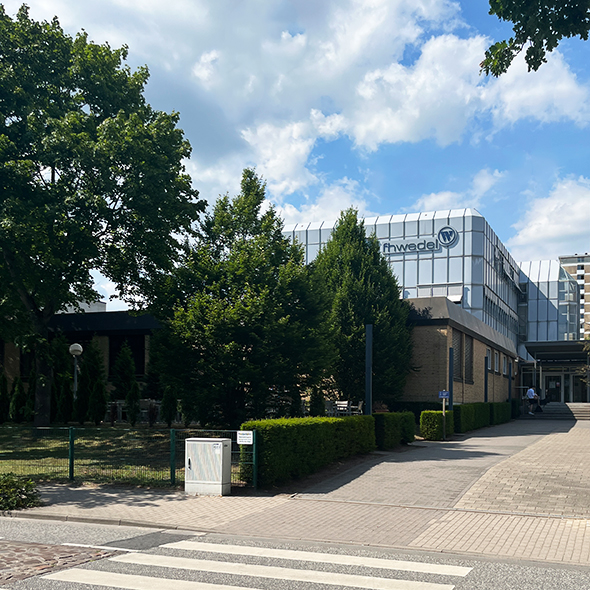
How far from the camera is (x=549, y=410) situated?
44438 mm

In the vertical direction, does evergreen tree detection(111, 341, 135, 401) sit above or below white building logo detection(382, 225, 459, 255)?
below

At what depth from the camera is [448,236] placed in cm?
5969

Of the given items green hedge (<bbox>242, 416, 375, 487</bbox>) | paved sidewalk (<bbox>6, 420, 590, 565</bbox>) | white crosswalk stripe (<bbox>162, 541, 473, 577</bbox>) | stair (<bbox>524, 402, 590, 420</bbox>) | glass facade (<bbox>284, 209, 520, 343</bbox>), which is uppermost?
glass facade (<bbox>284, 209, 520, 343</bbox>)

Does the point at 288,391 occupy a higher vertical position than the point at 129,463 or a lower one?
higher

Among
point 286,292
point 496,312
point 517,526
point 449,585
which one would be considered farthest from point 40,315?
point 496,312

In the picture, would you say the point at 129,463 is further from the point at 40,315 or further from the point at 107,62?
the point at 107,62

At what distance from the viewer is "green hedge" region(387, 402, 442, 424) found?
28391 mm

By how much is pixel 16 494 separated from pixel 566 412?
38.4m

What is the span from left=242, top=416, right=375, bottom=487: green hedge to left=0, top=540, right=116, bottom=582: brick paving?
5.13m

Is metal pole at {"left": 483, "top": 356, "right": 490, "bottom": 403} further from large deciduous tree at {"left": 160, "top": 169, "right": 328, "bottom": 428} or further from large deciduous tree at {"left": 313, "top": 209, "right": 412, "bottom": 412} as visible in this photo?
large deciduous tree at {"left": 160, "top": 169, "right": 328, "bottom": 428}

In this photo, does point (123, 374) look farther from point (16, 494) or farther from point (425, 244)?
point (425, 244)

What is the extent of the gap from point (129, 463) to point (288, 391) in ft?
20.2

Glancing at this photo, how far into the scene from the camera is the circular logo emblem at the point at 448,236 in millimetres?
59194

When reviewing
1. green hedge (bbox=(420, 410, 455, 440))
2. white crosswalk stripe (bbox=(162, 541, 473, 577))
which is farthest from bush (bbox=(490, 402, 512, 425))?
white crosswalk stripe (bbox=(162, 541, 473, 577))
